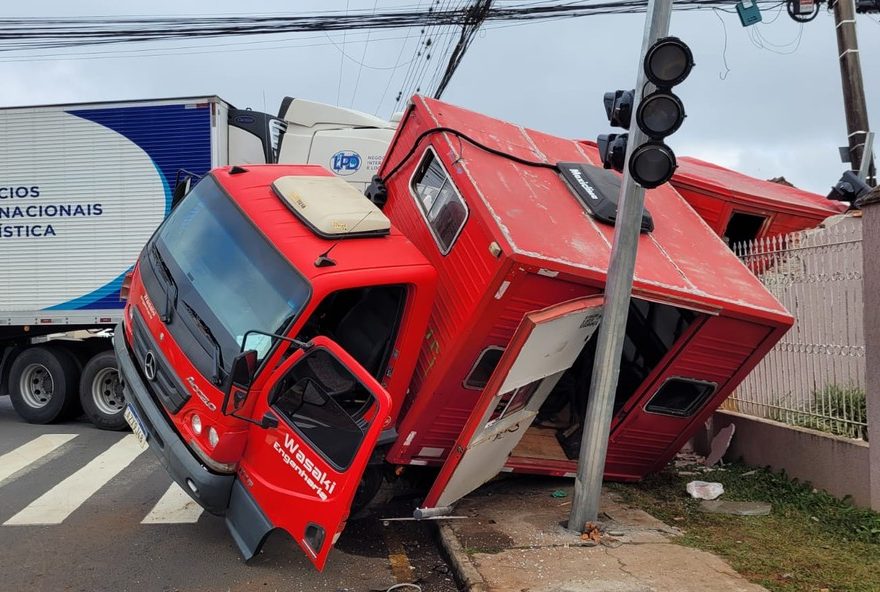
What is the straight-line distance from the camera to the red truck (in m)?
4.66

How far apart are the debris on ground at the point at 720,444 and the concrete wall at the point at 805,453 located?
0.20 ft

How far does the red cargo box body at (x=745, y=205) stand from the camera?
25.7ft

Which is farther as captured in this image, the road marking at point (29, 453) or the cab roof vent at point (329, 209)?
the road marking at point (29, 453)

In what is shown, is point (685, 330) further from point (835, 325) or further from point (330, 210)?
point (330, 210)

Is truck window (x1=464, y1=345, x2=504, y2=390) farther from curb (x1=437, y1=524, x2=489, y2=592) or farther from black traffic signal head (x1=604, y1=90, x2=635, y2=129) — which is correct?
black traffic signal head (x1=604, y1=90, x2=635, y2=129)

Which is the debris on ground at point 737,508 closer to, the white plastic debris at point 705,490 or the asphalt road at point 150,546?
the white plastic debris at point 705,490

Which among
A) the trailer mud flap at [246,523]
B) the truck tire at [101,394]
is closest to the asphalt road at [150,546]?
the trailer mud flap at [246,523]

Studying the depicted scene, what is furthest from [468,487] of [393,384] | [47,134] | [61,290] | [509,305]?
[47,134]

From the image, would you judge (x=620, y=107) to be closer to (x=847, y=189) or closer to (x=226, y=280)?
(x=226, y=280)

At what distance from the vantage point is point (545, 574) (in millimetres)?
4801

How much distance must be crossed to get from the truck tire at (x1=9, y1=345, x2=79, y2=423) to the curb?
6.41 meters

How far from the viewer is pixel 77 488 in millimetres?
6957

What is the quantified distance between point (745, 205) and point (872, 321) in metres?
2.27

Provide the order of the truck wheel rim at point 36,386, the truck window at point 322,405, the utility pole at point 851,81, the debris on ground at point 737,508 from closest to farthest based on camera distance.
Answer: the truck window at point 322,405 < the debris on ground at point 737,508 < the truck wheel rim at point 36,386 < the utility pole at point 851,81
